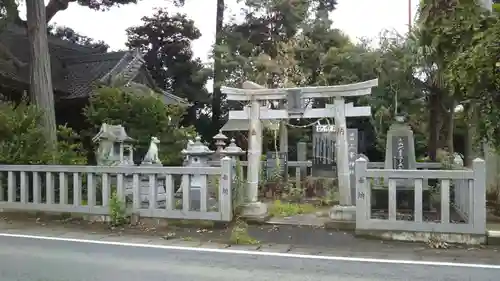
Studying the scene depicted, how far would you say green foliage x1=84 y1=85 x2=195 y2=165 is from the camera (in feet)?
48.2

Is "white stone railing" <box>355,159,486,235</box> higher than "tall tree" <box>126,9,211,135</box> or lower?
lower

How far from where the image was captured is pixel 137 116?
14852mm

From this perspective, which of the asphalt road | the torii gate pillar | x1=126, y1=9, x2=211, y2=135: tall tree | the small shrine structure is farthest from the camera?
x1=126, y1=9, x2=211, y2=135: tall tree

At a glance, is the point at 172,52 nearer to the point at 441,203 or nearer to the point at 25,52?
the point at 25,52

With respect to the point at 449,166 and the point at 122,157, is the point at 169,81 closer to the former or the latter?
the point at 122,157

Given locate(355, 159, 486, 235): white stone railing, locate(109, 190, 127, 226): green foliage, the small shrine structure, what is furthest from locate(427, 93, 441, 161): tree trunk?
locate(109, 190, 127, 226): green foliage

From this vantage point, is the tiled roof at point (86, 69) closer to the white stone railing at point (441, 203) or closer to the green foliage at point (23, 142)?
the green foliage at point (23, 142)

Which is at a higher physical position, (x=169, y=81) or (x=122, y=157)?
(x=169, y=81)

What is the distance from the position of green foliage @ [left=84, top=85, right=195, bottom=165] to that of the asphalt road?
316 inches

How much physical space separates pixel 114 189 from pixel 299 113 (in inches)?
164

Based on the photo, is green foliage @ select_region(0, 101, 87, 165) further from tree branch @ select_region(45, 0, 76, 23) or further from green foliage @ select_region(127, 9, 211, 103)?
green foliage @ select_region(127, 9, 211, 103)

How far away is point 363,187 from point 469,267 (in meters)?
2.22

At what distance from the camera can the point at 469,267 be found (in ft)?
19.5

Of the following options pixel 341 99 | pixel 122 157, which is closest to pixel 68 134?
pixel 122 157
